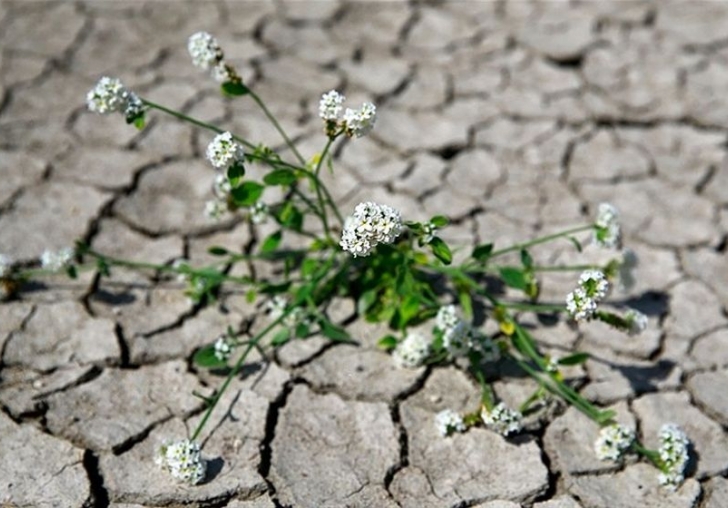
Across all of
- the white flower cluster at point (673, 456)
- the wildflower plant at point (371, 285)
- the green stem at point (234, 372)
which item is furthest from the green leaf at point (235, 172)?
the white flower cluster at point (673, 456)

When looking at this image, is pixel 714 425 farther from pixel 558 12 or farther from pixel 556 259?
pixel 558 12

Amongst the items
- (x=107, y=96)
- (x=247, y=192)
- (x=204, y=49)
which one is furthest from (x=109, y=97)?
(x=247, y=192)

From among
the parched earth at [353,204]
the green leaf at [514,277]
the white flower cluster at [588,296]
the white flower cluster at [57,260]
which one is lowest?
the parched earth at [353,204]

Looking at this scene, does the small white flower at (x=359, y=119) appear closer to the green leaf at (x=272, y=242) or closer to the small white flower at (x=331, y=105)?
the small white flower at (x=331, y=105)

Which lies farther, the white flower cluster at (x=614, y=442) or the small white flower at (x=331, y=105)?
the white flower cluster at (x=614, y=442)

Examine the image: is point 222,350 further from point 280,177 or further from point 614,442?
point 614,442

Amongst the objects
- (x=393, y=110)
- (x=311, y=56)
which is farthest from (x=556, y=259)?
(x=311, y=56)

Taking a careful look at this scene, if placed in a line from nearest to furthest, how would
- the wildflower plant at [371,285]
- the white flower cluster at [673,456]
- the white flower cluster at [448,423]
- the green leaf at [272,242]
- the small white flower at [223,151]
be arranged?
1. the small white flower at [223,151]
2. the wildflower plant at [371,285]
3. the white flower cluster at [673,456]
4. the white flower cluster at [448,423]
5. the green leaf at [272,242]
